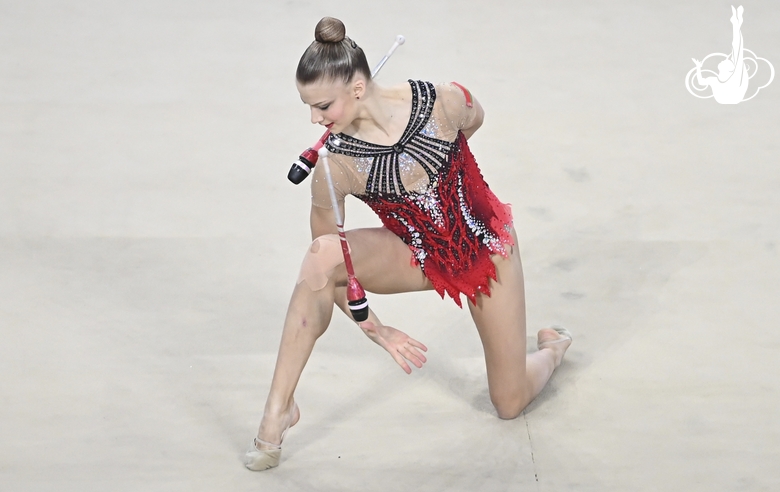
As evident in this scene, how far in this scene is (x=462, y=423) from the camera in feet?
8.43

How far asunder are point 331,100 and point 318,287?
454mm

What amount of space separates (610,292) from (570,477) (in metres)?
0.81

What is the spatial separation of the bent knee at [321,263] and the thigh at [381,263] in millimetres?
23

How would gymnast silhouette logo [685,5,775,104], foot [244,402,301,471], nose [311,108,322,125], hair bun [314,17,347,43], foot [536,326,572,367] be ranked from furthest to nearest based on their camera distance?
gymnast silhouette logo [685,5,775,104]
foot [536,326,572,367]
foot [244,402,301,471]
nose [311,108,322,125]
hair bun [314,17,347,43]

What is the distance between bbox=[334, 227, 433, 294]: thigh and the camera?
2.34 meters

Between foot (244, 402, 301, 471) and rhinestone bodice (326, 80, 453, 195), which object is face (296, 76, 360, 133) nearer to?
rhinestone bodice (326, 80, 453, 195)

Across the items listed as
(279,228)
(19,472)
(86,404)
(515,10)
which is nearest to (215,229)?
(279,228)

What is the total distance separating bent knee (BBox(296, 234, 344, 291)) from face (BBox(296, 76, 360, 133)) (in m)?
0.30

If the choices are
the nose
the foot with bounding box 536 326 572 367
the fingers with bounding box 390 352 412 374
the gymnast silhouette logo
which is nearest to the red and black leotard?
the nose

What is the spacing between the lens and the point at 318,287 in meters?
2.31

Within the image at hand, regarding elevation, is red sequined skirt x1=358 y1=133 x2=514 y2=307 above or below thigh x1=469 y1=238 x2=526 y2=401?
above

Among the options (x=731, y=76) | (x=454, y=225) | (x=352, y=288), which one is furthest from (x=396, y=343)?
(x=731, y=76)

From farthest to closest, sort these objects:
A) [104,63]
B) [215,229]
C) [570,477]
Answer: [104,63], [215,229], [570,477]

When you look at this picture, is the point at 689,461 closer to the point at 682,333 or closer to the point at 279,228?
the point at 682,333
